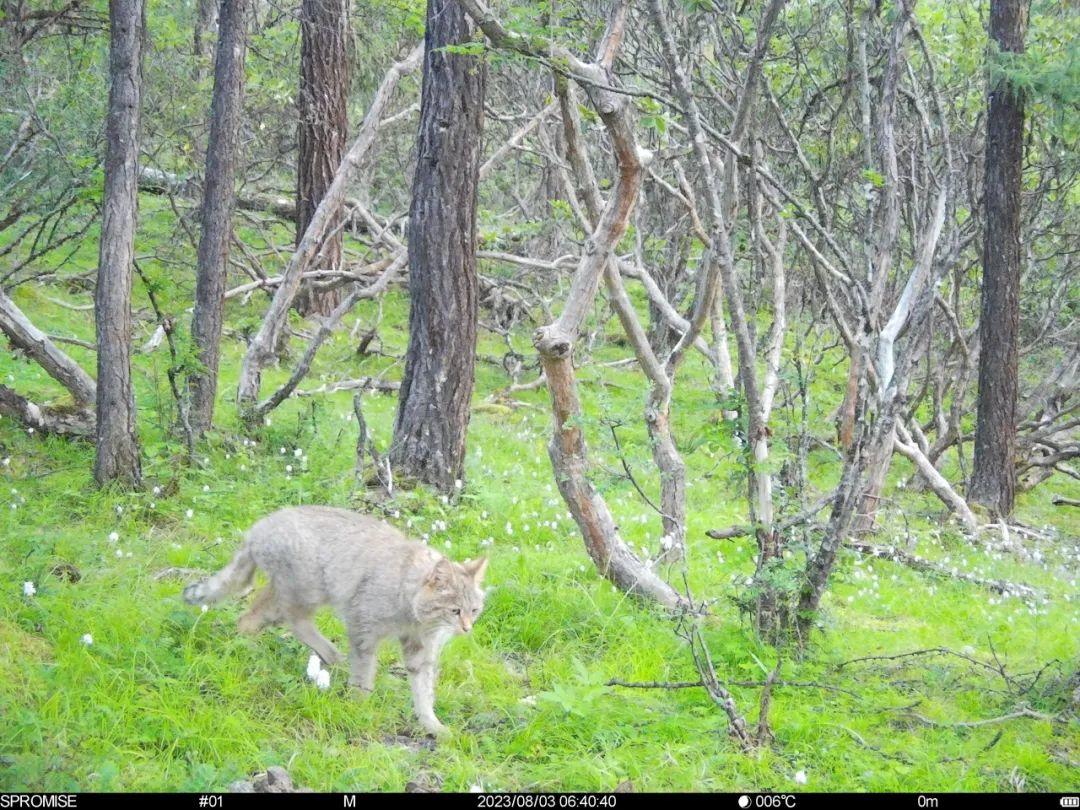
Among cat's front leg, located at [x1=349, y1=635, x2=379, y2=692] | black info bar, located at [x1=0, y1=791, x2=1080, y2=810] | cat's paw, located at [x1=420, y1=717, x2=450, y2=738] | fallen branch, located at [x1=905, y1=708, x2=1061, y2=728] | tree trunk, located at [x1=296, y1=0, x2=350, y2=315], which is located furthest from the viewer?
tree trunk, located at [x1=296, y1=0, x2=350, y2=315]

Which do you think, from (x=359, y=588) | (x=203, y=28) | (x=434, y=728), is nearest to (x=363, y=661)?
(x=359, y=588)

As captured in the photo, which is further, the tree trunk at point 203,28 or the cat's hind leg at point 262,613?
the tree trunk at point 203,28

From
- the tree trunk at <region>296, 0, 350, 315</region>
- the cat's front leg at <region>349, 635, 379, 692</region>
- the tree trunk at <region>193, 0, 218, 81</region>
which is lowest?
the cat's front leg at <region>349, 635, 379, 692</region>

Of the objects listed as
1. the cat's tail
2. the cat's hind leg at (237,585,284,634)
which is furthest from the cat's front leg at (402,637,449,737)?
the cat's tail

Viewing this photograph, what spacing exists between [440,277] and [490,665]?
4.67 metres

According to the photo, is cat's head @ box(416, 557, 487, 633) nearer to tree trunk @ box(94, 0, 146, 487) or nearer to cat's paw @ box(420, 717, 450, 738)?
cat's paw @ box(420, 717, 450, 738)

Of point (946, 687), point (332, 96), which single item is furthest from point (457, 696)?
point (332, 96)

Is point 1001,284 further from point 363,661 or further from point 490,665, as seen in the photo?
point 363,661

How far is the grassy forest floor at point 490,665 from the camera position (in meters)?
5.22

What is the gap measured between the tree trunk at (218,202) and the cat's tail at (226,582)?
4.45 metres

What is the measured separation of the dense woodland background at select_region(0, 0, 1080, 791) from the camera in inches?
222

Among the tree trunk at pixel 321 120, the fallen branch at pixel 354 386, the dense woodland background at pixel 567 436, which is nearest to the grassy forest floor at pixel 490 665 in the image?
the dense woodland background at pixel 567 436

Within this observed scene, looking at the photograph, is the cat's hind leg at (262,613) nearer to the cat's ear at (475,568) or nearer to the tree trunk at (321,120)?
the cat's ear at (475,568)

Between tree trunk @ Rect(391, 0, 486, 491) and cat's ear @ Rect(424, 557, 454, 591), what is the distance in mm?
4153
